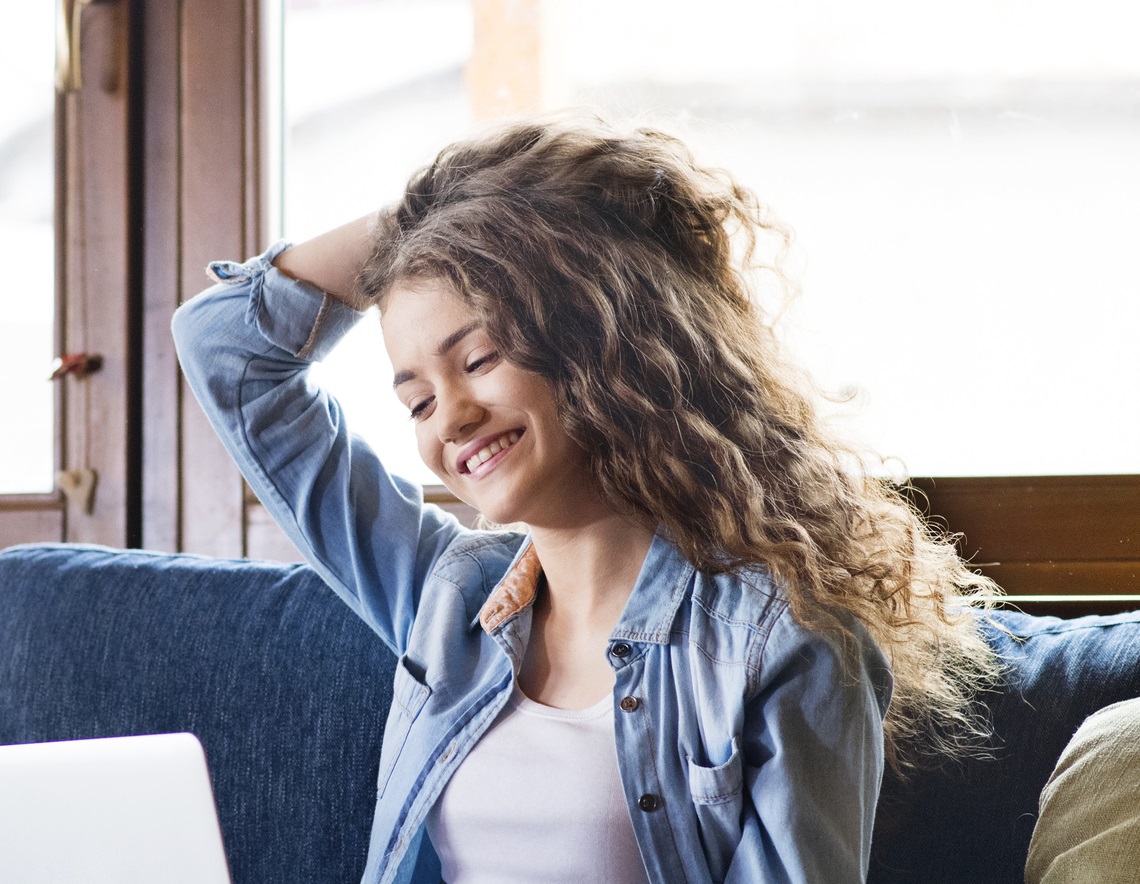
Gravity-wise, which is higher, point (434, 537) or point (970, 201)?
point (970, 201)

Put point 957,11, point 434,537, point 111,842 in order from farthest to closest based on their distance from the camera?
point 957,11
point 434,537
point 111,842

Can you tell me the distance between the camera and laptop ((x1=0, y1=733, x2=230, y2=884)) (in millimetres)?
608

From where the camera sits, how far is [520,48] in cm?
173

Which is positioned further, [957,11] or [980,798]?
[957,11]

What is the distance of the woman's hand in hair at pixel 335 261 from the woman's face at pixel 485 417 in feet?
0.66

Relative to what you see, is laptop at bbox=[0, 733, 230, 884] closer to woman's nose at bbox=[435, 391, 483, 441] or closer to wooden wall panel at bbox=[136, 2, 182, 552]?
woman's nose at bbox=[435, 391, 483, 441]

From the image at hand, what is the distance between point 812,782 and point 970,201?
39.0 inches

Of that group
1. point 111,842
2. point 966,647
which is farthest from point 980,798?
point 111,842

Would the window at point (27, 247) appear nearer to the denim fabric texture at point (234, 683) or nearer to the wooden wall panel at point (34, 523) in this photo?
the wooden wall panel at point (34, 523)

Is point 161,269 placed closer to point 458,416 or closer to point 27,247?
point 27,247

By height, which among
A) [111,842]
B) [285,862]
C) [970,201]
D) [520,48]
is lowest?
[285,862]

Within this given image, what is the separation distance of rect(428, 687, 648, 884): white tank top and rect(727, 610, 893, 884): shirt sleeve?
0.12m

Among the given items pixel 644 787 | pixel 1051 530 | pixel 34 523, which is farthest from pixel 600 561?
pixel 34 523

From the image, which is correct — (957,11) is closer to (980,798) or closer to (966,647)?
(966,647)
